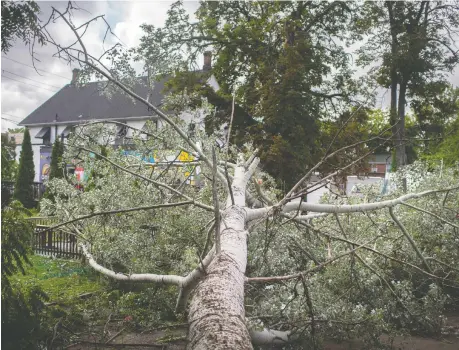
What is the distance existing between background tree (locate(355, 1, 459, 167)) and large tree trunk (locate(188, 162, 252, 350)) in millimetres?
2847

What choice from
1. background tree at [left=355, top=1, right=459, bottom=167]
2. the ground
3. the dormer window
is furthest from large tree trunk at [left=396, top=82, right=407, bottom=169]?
the dormer window

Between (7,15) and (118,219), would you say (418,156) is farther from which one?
(7,15)

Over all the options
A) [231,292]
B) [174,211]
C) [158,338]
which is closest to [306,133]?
[174,211]

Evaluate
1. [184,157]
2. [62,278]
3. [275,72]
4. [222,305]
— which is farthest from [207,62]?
[222,305]

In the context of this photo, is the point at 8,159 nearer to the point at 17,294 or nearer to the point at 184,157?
the point at 17,294

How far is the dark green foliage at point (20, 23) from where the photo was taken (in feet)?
6.15

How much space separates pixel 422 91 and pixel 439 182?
104cm

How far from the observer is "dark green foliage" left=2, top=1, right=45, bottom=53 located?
1873mm

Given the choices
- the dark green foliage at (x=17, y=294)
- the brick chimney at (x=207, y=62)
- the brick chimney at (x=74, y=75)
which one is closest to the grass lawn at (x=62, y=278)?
the dark green foliage at (x=17, y=294)

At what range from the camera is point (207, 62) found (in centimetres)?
515

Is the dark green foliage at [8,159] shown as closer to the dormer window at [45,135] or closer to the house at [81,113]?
the house at [81,113]

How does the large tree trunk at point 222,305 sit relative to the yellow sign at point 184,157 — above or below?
below

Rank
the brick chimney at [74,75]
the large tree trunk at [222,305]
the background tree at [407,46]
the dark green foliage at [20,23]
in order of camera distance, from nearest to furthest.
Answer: the large tree trunk at [222,305] → the dark green foliage at [20,23] → the brick chimney at [74,75] → the background tree at [407,46]

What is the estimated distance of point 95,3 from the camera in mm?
2543
